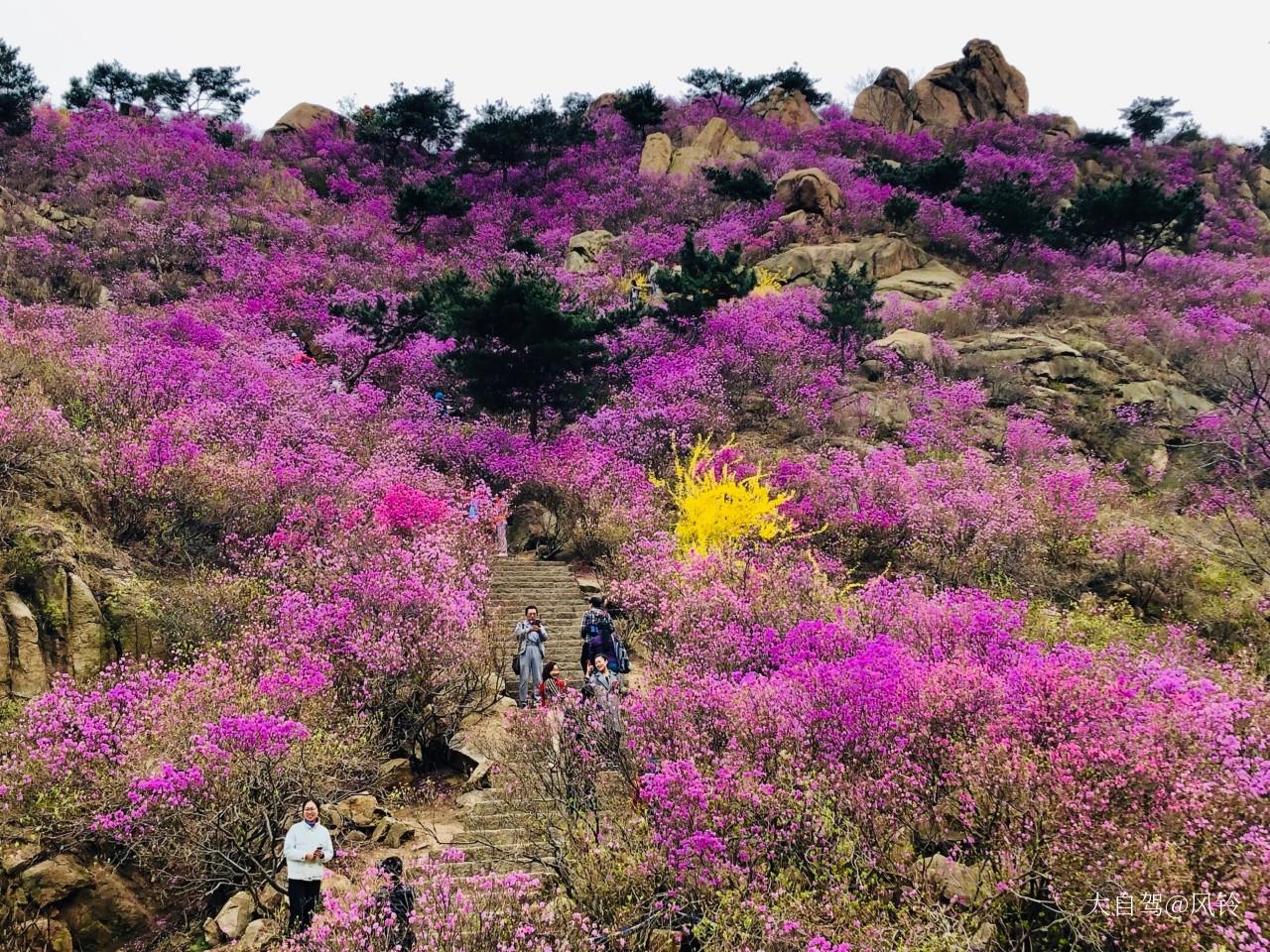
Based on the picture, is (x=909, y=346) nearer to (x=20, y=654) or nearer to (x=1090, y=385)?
(x=1090, y=385)

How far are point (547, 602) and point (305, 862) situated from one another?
797 centimetres

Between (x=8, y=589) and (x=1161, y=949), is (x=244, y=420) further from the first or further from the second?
(x=1161, y=949)

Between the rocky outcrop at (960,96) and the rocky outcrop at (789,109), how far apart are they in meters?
3.84

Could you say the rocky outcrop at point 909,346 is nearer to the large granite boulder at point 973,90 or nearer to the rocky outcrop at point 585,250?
the rocky outcrop at point 585,250

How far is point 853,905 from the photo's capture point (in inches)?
209

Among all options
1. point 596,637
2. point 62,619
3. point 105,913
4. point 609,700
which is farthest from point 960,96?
point 105,913

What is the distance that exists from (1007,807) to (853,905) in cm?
171

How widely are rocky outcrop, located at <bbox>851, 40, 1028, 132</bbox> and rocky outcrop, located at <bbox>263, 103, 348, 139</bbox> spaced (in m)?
35.1

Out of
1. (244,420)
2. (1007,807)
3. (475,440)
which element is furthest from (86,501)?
(1007,807)

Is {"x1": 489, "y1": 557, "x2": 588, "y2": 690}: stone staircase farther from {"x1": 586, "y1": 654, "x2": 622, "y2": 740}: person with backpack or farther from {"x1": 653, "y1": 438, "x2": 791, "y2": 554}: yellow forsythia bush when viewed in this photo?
{"x1": 586, "y1": 654, "x2": 622, "y2": 740}: person with backpack

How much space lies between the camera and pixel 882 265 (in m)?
30.1

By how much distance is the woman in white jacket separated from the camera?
634 cm

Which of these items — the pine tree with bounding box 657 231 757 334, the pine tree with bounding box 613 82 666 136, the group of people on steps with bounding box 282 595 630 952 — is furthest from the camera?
the pine tree with bounding box 613 82 666 136

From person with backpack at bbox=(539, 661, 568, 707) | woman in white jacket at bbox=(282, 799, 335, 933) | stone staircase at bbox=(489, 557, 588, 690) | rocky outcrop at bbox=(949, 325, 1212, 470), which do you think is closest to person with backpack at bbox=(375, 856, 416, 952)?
woman in white jacket at bbox=(282, 799, 335, 933)
